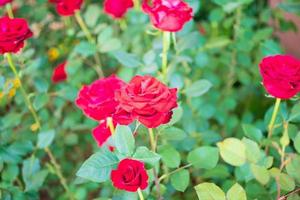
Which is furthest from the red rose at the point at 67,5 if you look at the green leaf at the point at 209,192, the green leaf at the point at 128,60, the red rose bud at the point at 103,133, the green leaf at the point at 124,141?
the green leaf at the point at 209,192

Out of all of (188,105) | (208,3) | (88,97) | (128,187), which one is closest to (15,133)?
(188,105)

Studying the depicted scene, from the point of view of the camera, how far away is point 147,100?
802 millimetres

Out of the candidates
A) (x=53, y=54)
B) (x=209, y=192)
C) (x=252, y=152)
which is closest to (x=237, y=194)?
(x=209, y=192)

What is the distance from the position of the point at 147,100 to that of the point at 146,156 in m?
0.15

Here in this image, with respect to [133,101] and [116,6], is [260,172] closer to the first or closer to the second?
[133,101]

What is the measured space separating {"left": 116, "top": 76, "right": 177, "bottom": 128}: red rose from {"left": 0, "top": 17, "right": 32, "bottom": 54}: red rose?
1.47 ft

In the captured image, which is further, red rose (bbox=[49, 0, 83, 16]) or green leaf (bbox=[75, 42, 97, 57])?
green leaf (bbox=[75, 42, 97, 57])

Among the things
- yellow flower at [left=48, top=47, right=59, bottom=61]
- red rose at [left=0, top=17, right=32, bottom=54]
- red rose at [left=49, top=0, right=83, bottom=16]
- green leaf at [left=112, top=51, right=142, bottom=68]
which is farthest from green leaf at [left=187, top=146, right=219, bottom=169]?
yellow flower at [left=48, top=47, right=59, bottom=61]

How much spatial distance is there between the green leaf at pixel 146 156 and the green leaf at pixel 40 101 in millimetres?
592

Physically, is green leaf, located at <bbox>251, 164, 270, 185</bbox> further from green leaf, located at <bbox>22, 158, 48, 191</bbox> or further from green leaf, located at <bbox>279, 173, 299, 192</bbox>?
green leaf, located at <bbox>22, 158, 48, 191</bbox>

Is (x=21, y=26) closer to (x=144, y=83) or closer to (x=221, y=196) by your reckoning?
(x=144, y=83)

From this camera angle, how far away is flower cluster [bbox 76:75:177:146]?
81 centimetres

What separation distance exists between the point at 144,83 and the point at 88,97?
170mm

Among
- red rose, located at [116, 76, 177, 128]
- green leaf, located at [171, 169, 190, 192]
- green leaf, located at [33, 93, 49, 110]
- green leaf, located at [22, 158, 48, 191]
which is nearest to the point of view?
red rose, located at [116, 76, 177, 128]
